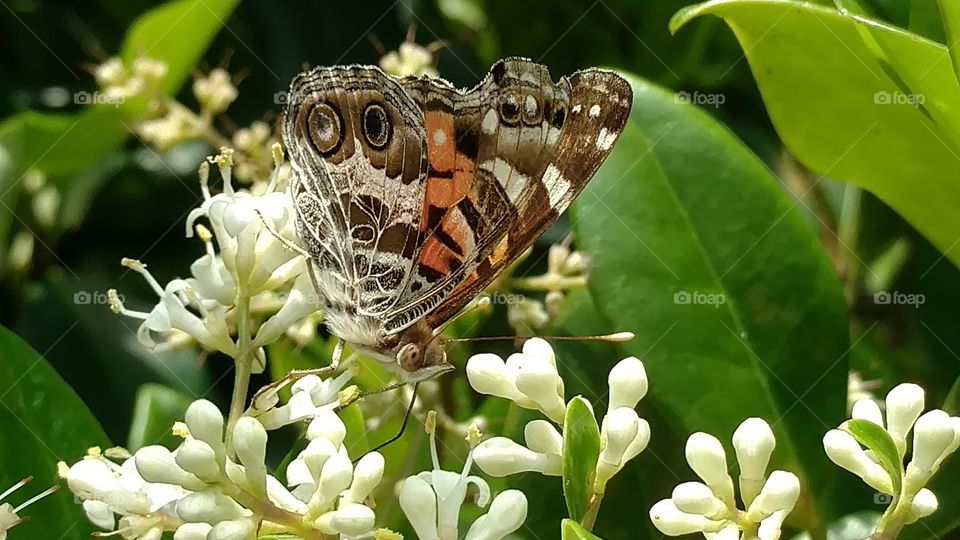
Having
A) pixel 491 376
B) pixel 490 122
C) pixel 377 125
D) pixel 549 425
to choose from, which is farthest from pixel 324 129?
pixel 549 425

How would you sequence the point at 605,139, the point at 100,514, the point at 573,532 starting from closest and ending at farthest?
the point at 573,532 < the point at 100,514 < the point at 605,139

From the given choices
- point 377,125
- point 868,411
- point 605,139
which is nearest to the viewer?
point 868,411

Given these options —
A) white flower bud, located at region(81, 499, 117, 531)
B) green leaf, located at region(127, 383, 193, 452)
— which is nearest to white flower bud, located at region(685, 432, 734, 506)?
white flower bud, located at region(81, 499, 117, 531)

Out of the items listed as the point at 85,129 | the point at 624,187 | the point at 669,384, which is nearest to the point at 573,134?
the point at 624,187

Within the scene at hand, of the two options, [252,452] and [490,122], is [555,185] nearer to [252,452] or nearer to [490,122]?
[490,122]

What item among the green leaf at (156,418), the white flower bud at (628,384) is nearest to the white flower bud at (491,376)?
the white flower bud at (628,384)
